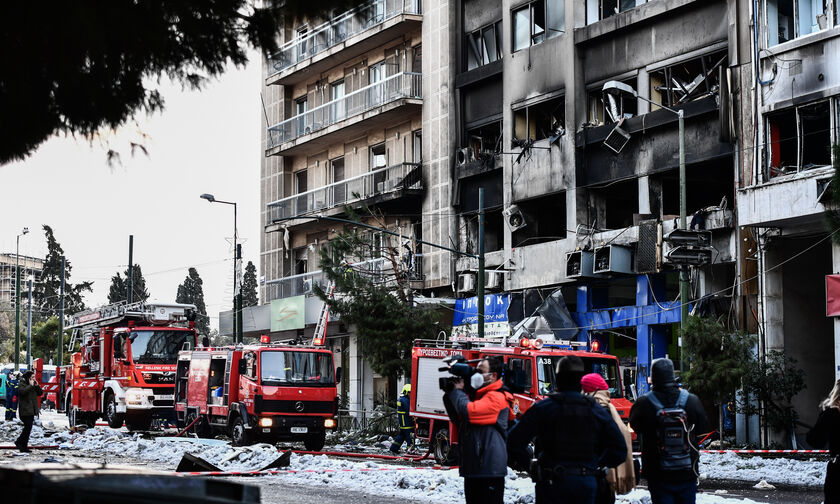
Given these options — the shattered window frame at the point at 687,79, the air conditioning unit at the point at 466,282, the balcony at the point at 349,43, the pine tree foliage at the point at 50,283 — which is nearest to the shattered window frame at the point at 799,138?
the shattered window frame at the point at 687,79

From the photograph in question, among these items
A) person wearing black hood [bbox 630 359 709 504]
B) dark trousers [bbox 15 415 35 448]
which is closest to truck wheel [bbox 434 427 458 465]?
dark trousers [bbox 15 415 35 448]

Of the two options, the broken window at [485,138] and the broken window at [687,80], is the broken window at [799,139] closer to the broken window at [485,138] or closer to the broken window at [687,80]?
the broken window at [687,80]

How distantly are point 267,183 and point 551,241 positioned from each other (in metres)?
18.4

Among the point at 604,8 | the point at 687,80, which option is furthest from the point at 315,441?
the point at 604,8

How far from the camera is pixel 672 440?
9219 mm

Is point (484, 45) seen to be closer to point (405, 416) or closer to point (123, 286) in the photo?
point (405, 416)

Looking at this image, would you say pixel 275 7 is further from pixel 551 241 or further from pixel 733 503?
pixel 551 241

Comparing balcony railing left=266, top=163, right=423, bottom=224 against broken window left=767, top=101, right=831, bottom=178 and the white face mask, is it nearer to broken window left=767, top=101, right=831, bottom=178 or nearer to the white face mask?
broken window left=767, top=101, right=831, bottom=178

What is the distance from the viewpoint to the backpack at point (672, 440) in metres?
9.19

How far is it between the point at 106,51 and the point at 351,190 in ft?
111

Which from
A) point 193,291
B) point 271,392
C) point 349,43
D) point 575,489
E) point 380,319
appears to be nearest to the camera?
point 575,489

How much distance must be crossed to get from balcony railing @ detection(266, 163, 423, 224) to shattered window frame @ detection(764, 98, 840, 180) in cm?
1367

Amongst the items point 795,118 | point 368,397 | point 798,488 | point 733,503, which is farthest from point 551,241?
point 733,503

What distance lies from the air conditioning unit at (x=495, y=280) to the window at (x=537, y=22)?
664cm
